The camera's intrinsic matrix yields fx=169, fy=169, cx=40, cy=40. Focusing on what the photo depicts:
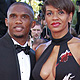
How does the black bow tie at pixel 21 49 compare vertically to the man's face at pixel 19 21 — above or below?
below

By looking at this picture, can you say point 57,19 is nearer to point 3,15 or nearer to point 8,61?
point 8,61

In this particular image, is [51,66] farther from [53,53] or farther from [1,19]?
[1,19]

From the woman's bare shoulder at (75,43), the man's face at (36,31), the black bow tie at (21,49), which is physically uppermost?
the woman's bare shoulder at (75,43)

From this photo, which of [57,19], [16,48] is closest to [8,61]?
→ [16,48]

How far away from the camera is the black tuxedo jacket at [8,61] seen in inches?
89.7

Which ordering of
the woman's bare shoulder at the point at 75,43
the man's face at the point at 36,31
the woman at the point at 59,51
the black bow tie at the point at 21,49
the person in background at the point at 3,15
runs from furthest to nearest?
the man's face at the point at 36,31 → the person in background at the point at 3,15 → the black bow tie at the point at 21,49 → the woman's bare shoulder at the point at 75,43 → the woman at the point at 59,51

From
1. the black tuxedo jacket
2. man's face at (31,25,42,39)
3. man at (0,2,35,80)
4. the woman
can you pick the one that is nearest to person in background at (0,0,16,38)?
man at (0,2,35,80)

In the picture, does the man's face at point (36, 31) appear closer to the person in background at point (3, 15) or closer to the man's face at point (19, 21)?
the person in background at point (3, 15)

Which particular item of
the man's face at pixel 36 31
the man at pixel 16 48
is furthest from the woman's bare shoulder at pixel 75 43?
the man's face at pixel 36 31

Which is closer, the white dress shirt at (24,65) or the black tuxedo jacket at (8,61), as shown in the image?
the black tuxedo jacket at (8,61)

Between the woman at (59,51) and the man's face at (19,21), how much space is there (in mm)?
298

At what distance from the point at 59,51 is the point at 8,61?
728mm

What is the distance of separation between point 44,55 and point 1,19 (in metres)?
1.36

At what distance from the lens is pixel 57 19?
2340 mm
